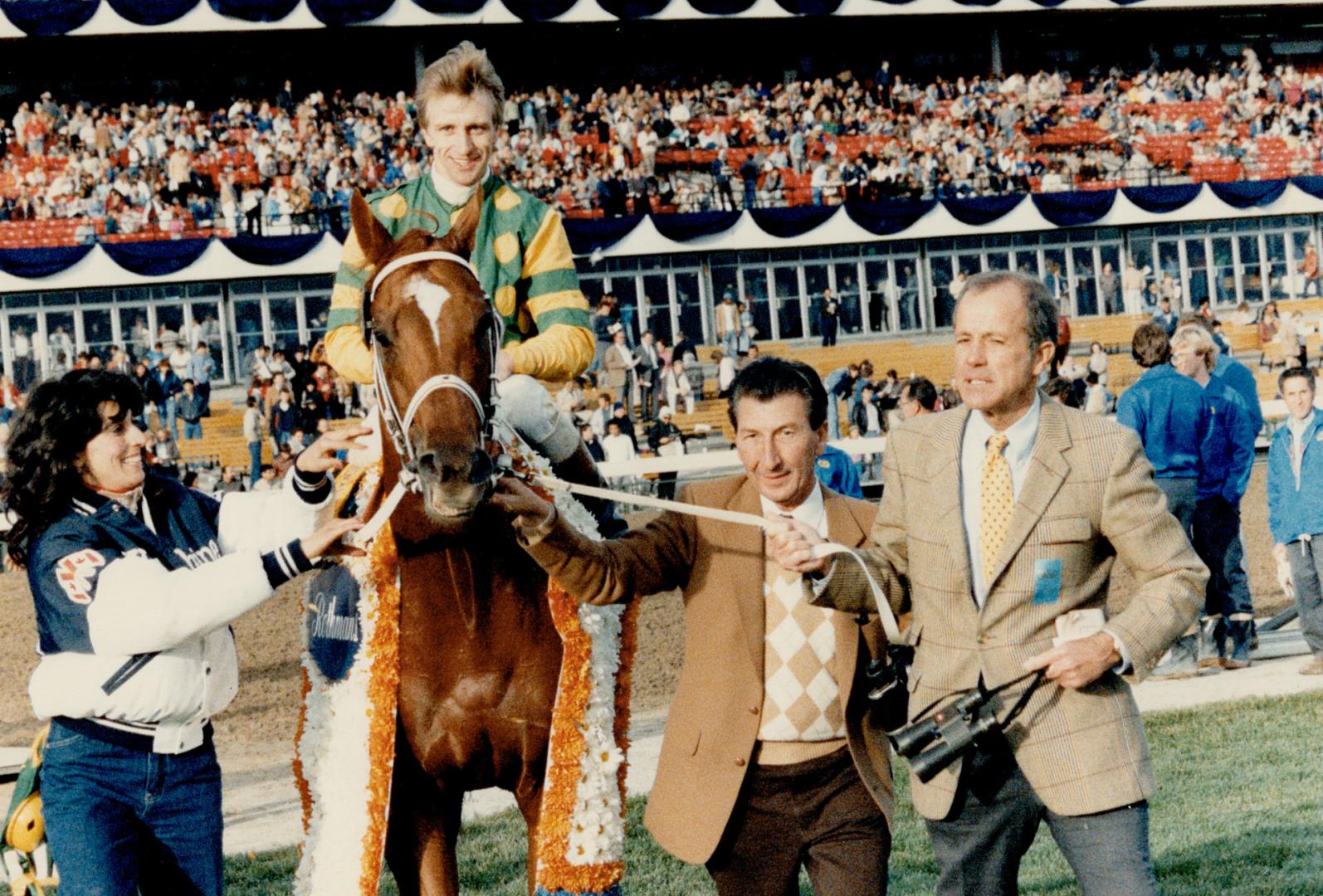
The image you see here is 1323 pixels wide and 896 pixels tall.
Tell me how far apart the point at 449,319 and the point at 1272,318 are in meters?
27.1

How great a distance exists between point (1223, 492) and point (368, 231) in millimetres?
5666

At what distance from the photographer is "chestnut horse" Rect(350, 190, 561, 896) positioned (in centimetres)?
329

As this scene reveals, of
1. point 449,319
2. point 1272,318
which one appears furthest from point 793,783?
point 1272,318

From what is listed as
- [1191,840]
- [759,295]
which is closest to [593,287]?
[759,295]

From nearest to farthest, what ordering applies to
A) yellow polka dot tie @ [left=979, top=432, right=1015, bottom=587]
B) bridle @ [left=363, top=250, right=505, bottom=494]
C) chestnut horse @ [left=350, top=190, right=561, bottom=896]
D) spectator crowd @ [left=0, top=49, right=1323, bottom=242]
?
yellow polka dot tie @ [left=979, top=432, right=1015, bottom=587], bridle @ [left=363, top=250, right=505, bottom=494], chestnut horse @ [left=350, top=190, right=561, bottom=896], spectator crowd @ [left=0, top=49, right=1323, bottom=242]

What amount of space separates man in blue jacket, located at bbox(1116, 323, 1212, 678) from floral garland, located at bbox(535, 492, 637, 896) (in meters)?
4.66

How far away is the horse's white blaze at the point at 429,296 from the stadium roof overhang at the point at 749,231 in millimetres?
23405

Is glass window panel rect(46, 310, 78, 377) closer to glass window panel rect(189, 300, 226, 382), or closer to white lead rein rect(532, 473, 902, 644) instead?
glass window panel rect(189, 300, 226, 382)

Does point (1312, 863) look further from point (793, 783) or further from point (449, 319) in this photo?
point (449, 319)

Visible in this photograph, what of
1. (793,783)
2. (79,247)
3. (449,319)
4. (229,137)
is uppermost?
(229,137)

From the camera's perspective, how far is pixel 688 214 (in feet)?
93.6

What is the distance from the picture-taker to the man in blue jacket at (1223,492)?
7.70m

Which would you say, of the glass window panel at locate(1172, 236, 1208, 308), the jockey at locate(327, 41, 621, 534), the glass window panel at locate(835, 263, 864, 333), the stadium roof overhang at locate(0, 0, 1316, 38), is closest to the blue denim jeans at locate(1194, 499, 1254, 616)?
the jockey at locate(327, 41, 621, 534)

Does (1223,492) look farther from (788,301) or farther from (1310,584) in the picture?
(788,301)
